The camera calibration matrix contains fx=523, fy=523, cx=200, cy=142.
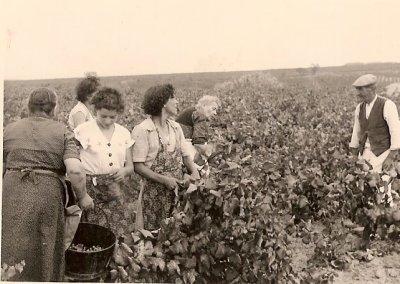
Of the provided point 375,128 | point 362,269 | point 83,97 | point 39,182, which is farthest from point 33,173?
point 375,128

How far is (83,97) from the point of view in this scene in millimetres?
3162

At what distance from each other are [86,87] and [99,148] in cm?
55

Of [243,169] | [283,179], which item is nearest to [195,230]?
[243,169]

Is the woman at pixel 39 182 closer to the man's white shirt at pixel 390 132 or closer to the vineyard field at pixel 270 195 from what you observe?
the vineyard field at pixel 270 195

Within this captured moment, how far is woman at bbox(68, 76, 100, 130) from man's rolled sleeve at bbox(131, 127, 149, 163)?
53 centimetres

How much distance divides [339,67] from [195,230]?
1396mm

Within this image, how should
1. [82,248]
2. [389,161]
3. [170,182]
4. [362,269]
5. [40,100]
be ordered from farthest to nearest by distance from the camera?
[389,161]
[362,269]
[82,248]
[170,182]
[40,100]

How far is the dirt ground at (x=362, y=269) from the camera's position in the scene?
9.60 ft

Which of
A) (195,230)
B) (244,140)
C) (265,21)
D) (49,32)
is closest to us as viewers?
(195,230)

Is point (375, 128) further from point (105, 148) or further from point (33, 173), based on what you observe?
point (33, 173)

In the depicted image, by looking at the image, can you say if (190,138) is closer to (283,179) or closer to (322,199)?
(283,179)

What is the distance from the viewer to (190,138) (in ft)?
11.1

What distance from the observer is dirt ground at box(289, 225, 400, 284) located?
2.93m

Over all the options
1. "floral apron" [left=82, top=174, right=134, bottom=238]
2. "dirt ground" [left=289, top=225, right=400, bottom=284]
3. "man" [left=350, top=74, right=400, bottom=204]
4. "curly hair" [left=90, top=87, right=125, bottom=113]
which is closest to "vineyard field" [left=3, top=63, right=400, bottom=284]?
"dirt ground" [left=289, top=225, right=400, bottom=284]
